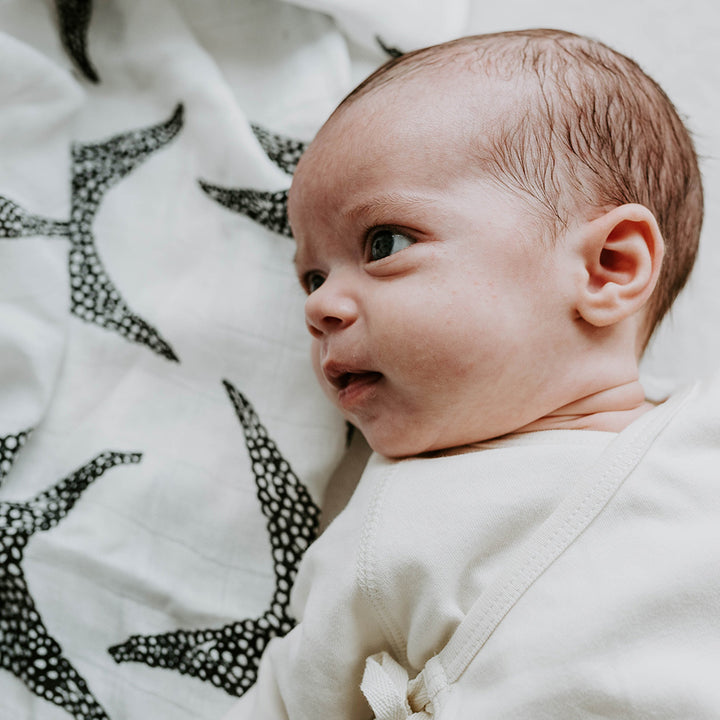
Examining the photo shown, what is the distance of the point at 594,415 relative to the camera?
793mm

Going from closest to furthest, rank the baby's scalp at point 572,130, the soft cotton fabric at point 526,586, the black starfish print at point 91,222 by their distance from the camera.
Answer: the soft cotton fabric at point 526,586 < the baby's scalp at point 572,130 < the black starfish print at point 91,222

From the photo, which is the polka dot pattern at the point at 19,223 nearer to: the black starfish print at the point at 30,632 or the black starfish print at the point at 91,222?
the black starfish print at the point at 91,222

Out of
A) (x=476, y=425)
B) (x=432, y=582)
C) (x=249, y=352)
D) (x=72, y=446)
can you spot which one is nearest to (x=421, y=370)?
(x=476, y=425)

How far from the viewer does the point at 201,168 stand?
105 cm

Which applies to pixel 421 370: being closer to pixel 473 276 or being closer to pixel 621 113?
pixel 473 276

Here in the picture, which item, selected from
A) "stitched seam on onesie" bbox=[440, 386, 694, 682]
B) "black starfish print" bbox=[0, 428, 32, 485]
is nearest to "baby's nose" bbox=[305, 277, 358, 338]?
"stitched seam on onesie" bbox=[440, 386, 694, 682]

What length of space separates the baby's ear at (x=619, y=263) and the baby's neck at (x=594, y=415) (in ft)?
0.27

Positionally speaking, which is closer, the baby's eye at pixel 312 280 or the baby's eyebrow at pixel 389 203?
the baby's eyebrow at pixel 389 203

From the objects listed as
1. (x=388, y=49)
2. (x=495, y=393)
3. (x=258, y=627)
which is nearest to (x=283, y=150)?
(x=388, y=49)

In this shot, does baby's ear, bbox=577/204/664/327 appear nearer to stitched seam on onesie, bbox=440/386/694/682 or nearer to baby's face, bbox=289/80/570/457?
baby's face, bbox=289/80/570/457

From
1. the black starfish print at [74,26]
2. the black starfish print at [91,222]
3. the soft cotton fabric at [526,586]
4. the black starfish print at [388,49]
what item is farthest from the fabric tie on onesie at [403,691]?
the black starfish print at [74,26]

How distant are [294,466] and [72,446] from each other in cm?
28

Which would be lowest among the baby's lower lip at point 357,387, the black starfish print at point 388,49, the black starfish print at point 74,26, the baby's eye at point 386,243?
the baby's lower lip at point 357,387

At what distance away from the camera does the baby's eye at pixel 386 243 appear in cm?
76
